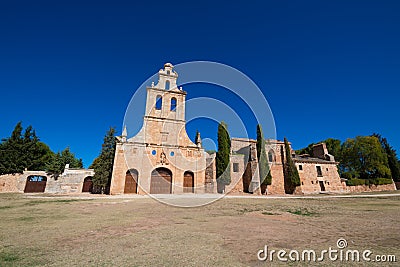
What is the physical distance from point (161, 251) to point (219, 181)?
20.0 metres

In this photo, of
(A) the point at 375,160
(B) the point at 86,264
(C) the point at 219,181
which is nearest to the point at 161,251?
(B) the point at 86,264

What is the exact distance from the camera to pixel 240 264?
8.77 ft

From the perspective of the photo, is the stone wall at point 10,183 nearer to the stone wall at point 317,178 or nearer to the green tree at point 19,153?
the green tree at point 19,153

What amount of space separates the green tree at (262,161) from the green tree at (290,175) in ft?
9.89

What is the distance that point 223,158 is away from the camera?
77.6 ft

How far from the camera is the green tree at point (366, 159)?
32375 mm

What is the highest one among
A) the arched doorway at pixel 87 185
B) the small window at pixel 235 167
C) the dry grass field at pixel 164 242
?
the small window at pixel 235 167

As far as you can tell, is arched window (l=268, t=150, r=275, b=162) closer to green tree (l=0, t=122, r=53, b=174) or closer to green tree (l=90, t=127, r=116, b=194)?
green tree (l=90, t=127, r=116, b=194)

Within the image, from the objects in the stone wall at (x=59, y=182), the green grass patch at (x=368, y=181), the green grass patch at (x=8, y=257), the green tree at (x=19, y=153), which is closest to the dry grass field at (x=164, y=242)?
the green grass patch at (x=8, y=257)

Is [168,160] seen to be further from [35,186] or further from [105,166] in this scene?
[35,186]

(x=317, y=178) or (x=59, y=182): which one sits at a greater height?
(x=317, y=178)

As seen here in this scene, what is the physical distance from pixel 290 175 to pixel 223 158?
936 centimetres

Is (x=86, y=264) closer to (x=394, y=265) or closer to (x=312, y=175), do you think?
(x=394, y=265)

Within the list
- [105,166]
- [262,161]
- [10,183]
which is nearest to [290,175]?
[262,161]
